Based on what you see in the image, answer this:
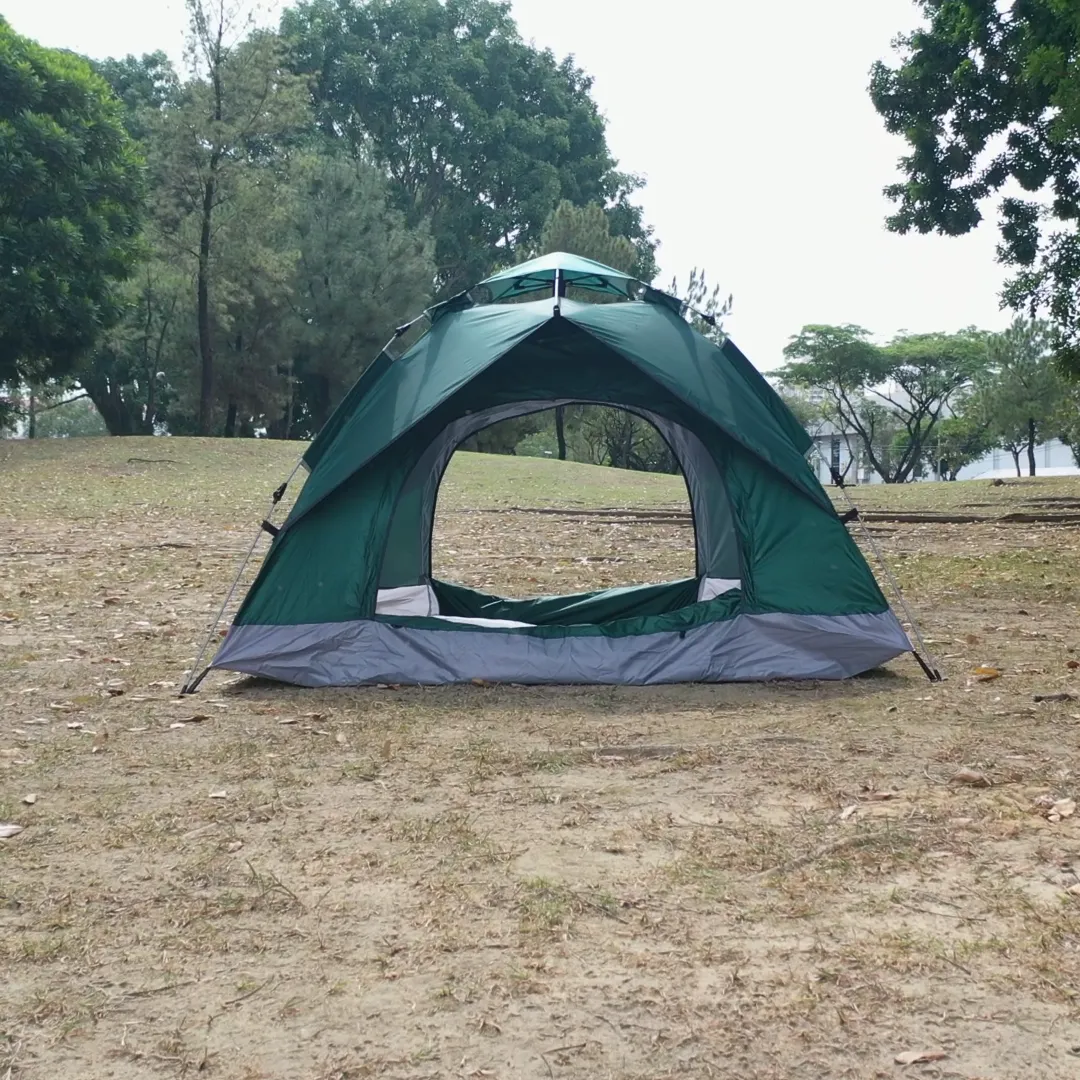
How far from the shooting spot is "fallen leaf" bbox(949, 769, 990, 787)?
13.6 ft

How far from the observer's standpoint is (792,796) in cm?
407

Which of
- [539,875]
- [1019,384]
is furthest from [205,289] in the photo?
[1019,384]

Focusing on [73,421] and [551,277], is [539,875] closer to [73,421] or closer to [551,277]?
[551,277]

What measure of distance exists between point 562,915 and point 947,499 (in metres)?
19.0

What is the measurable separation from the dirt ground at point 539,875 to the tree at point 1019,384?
38265 millimetres

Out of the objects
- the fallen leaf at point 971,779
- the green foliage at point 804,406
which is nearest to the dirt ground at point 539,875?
the fallen leaf at point 971,779

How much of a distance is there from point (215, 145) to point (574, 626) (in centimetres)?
2566

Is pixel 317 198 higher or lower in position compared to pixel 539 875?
higher

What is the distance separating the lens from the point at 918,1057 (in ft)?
7.86

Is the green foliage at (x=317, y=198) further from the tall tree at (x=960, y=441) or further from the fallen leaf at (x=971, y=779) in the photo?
the fallen leaf at (x=971, y=779)

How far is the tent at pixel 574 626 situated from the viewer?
20.0ft

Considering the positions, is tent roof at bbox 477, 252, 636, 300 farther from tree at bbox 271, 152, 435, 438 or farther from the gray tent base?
tree at bbox 271, 152, 435, 438

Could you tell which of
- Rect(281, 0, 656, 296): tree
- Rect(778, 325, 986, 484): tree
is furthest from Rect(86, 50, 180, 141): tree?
Rect(778, 325, 986, 484): tree

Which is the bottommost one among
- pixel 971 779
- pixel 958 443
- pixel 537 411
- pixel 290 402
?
pixel 971 779
